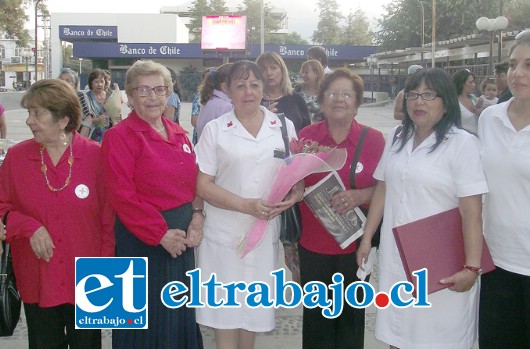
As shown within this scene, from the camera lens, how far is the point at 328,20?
81.5 m

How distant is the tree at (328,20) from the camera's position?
266 ft

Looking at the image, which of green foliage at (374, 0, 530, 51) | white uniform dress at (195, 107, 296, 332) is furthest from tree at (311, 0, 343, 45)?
white uniform dress at (195, 107, 296, 332)

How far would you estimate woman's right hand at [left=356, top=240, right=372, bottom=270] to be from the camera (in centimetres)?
313

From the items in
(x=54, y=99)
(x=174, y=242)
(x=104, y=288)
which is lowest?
(x=104, y=288)

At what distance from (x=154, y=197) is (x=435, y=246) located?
1.45m

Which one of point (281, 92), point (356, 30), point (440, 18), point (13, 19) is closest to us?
point (281, 92)

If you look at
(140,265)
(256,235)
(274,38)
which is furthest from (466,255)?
(274,38)

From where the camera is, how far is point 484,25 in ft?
55.9

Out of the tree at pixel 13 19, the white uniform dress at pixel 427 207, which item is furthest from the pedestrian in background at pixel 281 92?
the tree at pixel 13 19

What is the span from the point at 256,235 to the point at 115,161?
0.87m

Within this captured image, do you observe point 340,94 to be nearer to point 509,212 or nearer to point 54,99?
point 509,212

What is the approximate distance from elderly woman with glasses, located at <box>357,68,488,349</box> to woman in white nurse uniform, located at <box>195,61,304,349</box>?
61cm

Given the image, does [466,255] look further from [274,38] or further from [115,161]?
[274,38]

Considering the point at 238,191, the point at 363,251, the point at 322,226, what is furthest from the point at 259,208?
the point at 363,251
